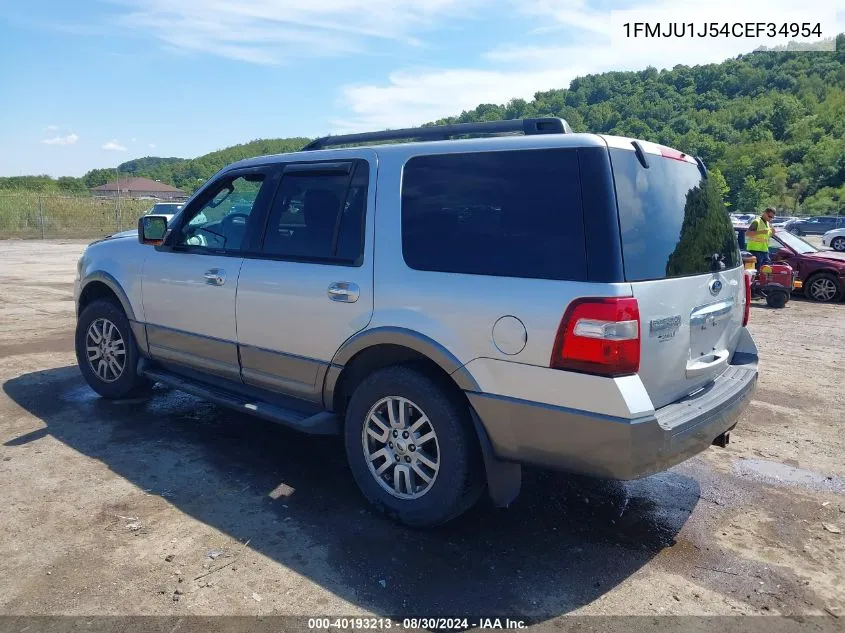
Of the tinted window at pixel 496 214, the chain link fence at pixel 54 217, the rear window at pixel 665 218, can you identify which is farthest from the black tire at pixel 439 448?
the chain link fence at pixel 54 217

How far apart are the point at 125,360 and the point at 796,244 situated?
43.8 ft

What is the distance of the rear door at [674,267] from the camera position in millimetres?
3002

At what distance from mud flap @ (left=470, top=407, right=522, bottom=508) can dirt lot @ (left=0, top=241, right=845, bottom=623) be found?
0.97ft

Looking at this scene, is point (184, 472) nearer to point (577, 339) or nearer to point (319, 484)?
point (319, 484)

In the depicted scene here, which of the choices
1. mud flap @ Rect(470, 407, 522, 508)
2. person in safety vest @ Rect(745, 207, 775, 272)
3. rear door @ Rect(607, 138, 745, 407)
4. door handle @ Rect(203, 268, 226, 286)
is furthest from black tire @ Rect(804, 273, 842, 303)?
door handle @ Rect(203, 268, 226, 286)

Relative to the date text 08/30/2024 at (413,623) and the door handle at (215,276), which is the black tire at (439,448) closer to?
the date text 08/30/2024 at (413,623)

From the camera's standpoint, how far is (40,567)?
3.12 meters

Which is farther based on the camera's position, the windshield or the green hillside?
the green hillside

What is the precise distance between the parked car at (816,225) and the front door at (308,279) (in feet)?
150

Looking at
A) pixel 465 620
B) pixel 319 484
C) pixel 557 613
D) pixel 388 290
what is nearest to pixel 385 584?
pixel 465 620

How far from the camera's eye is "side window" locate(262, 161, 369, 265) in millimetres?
3854

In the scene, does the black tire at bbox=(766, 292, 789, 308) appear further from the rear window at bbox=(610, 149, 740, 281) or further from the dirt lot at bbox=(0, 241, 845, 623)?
the rear window at bbox=(610, 149, 740, 281)

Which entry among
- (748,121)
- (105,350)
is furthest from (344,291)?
(748,121)

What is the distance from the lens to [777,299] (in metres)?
12.2
